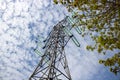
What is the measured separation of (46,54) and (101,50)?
14.8 feet

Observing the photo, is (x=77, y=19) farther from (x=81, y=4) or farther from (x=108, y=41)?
(x=108, y=41)

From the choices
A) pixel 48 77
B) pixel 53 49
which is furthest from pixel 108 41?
pixel 53 49

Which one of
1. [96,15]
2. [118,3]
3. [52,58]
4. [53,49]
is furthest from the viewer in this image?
[53,49]

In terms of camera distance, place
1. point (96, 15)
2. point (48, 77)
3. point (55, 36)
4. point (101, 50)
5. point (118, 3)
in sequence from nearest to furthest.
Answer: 1. point (118, 3)
2. point (96, 15)
3. point (101, 50)
4. point (48, 77)
5. point (55, 36)

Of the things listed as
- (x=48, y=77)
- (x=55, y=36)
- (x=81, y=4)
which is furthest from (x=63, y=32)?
(x=81, y=4)

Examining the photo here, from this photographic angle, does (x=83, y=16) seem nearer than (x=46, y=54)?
Yes

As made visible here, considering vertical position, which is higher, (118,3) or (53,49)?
(118,3)

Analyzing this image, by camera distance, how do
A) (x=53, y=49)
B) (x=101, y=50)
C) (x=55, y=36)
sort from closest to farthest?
(x=101, y=50) → (x=53, y=49) → (x=55, y=36)

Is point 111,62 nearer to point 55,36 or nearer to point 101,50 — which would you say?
point 101,50

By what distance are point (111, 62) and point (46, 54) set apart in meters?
5.14

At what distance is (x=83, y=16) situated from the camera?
33.3 feet

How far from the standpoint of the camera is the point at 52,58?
12898 mm

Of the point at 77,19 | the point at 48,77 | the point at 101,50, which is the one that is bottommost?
the point at 48,77

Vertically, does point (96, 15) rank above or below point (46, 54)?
above
